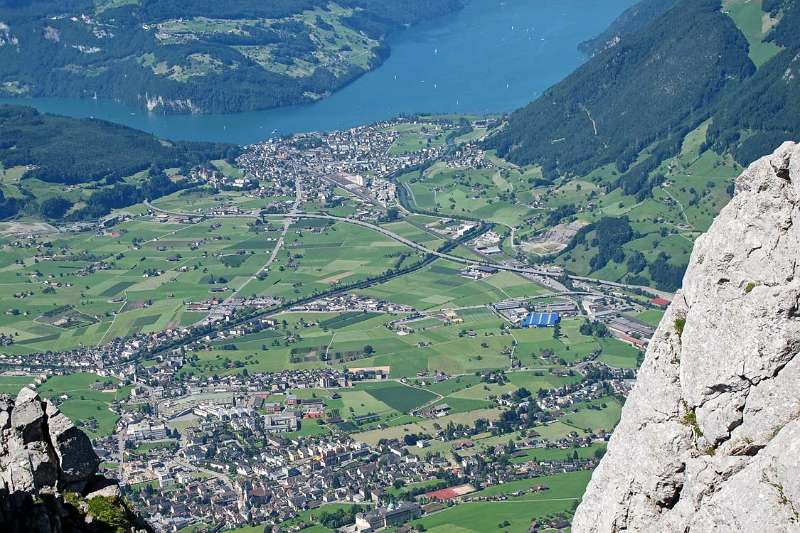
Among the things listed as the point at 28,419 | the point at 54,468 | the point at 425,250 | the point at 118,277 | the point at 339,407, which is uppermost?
the point at 28,419

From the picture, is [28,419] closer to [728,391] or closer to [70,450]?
[70,450]

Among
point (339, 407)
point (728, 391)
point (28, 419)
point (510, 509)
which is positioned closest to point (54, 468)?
point (28, 419)

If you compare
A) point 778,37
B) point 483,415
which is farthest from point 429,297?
point 778,37

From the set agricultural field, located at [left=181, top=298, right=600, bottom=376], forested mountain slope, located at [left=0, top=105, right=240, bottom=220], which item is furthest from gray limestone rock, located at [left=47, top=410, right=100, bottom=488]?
forested mountain slope, located at [left=0, top=105, right=240, bottom=220]

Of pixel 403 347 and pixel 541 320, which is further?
pixel 541 320

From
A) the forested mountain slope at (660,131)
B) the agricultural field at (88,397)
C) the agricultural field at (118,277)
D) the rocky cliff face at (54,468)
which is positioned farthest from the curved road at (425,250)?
the rocky cliff face at (54,468)

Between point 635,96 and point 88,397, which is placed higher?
point 635,96

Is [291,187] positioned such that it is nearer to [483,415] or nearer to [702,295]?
[483,415]
